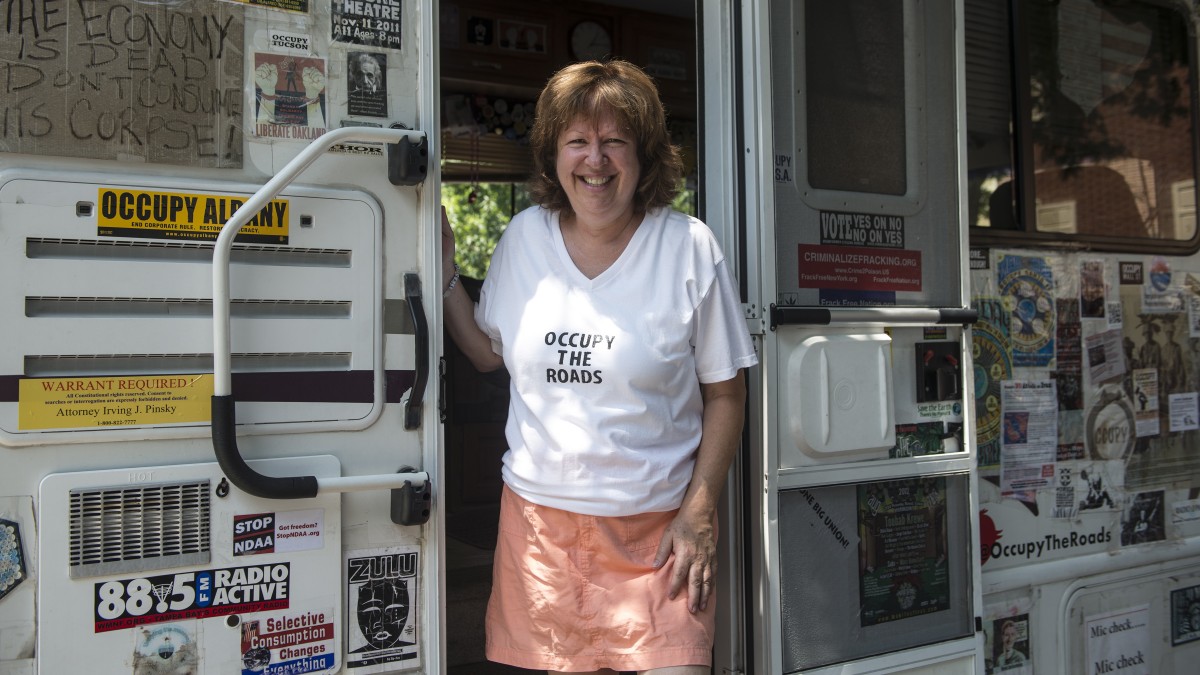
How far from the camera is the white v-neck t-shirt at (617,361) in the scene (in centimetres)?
204

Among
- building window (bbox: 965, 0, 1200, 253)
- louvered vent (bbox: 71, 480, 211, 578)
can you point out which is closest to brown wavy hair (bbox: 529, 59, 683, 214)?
louvered vent (bbox: 71, 480, 211, 578)

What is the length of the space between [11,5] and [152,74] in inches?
9.9

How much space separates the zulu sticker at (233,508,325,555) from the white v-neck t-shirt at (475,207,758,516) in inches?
17.7

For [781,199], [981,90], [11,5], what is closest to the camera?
[11,5]

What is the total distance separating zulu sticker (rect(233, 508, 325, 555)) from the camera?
1889 millimetres

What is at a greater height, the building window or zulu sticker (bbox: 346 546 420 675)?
the building window

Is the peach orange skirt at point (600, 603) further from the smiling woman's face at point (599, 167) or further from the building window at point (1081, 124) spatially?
the building window at point (1081, 124)

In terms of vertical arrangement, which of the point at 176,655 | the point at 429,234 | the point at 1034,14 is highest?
the point at 1034,14

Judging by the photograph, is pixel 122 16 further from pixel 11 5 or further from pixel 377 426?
pixel 377 426

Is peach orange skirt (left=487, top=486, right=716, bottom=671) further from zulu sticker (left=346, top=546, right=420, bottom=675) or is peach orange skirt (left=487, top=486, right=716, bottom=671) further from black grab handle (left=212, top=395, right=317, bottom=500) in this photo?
black grab handle (left=212, top=395, right=317, bottom=500)

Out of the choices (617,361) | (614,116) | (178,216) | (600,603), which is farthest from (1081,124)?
(178,216)

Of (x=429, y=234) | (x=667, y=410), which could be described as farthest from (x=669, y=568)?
(x=429, y=234)

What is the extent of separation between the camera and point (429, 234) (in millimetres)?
2061

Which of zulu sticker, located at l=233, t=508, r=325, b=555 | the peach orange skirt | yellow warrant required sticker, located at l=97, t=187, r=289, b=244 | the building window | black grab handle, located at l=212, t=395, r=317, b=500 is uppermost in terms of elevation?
the building window
